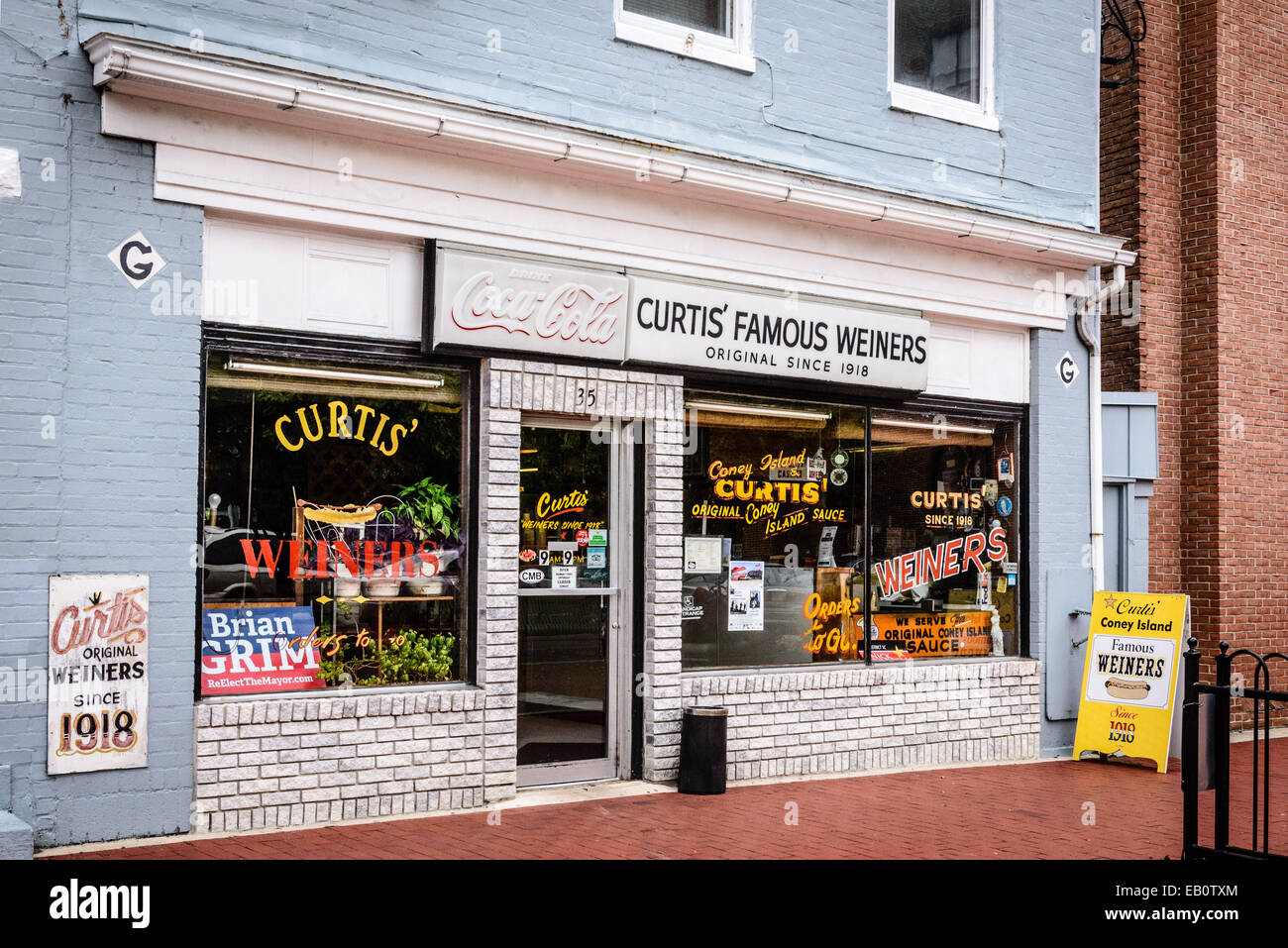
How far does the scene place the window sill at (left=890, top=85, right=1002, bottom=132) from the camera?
1017cm

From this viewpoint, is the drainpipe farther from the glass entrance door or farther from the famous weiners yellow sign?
the glass entrance door

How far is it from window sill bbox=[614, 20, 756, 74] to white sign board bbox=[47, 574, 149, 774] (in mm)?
4738

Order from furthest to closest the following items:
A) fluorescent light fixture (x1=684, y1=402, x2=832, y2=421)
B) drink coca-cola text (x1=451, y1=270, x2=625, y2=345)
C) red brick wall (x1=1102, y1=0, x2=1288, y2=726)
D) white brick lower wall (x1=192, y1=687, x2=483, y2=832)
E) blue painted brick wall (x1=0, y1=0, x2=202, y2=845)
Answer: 1. red brick wall (x1=1102, y1=0, x2=1288, y2=726)
2. fluorescent light fixture (x1=684, y1=402, x2=832, y2=421)
3. drink coca-cola text (x1=451, y1=270, x2=625, y2=345)
4. white brick lower wall (x1=192, y1=687, x2=483, y2=832)
5. blue painted brick wall (x1=0, y1=0, x2=202, y2=845)

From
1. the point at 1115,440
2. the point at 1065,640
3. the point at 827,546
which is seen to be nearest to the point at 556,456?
the point at 827,546

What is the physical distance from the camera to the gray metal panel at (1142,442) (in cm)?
1159

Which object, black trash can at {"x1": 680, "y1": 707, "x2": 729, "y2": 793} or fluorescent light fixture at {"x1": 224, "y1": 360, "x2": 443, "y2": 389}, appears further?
black trash can at {"x1": 680, "y1": 707, "x2": 729, "y2": 793}

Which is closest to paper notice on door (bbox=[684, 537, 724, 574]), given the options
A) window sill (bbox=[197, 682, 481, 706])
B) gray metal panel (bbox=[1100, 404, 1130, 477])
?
window sill (bbox=[197, 682, 481, 706])

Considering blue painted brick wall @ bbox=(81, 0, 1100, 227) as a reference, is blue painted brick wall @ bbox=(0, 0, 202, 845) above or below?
below

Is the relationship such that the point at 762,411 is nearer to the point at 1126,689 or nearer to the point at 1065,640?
the point at 1065,640

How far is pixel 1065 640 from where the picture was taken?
36.6ft

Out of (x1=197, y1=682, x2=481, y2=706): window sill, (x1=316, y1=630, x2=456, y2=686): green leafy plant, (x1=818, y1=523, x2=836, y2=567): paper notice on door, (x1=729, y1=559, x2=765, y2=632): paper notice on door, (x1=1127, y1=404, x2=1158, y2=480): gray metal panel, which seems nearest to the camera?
(x1=197, y1=682, x2=481, y2=706): window sill

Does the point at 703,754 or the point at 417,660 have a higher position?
the point at 417,660

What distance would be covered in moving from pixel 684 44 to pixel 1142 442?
18.4 feet
